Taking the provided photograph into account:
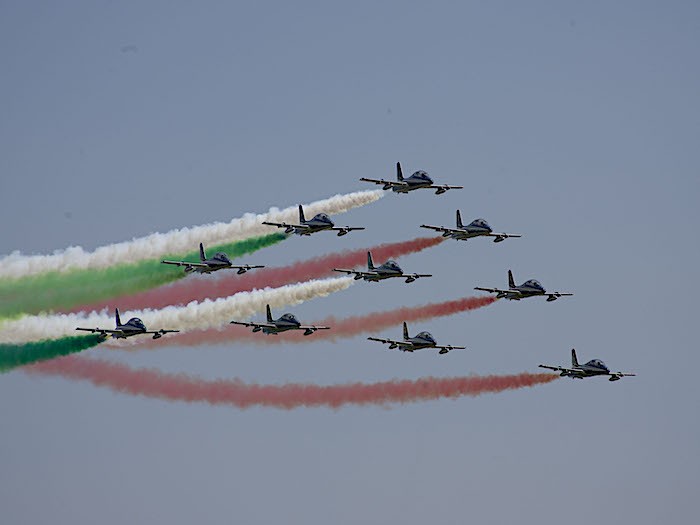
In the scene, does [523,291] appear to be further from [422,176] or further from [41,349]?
[41,349]

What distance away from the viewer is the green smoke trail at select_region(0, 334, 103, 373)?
111 metres

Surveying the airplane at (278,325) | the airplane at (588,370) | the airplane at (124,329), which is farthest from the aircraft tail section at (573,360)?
the airplane at (124,329)

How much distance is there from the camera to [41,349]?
112125 mm

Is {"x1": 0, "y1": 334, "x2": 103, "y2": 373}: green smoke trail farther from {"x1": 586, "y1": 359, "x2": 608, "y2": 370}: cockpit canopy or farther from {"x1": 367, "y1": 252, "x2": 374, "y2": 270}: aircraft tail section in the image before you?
{"x1": 586, "y1": 359, "x2": 608, "y2": 370}: cockpit canopy

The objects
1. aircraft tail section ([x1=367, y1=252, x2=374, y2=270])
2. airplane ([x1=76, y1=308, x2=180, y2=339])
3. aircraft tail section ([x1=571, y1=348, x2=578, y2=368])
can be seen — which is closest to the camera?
airplane ([x1=76, y1=308, x2=180, y2=339])

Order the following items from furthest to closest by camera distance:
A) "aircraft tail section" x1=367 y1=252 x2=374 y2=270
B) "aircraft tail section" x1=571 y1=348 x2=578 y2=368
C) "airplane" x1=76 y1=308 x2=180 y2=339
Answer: "aircraft tail section" x1=571 y1=348 x2=578 y2=368
"aircraft tail section" x1=367 y1=252 x2=374 y2=270
"airplane" x1=76 y1=308 x2=180 y2=339

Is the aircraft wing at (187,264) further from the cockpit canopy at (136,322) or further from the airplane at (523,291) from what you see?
the airplane at (523,291)

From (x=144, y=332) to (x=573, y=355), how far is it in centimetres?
3586

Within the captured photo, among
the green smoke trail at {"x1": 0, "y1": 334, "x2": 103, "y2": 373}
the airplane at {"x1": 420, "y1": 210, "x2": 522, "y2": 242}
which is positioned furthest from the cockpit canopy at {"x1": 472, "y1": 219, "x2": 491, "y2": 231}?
the green smoke trail at {"x1": 0, "y1": 334, "x2": 103, "y2": 373}

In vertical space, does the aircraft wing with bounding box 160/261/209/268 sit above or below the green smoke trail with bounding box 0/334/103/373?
above

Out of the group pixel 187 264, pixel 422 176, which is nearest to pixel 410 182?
pixel 422 176

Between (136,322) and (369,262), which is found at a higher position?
(369,262)

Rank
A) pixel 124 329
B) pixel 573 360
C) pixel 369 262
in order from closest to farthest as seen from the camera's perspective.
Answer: pixel 124 329 < pixel 369 262 < pixel 573 360

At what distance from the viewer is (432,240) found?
12250 cm
